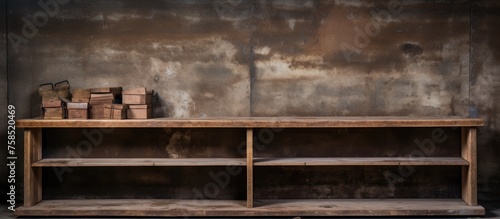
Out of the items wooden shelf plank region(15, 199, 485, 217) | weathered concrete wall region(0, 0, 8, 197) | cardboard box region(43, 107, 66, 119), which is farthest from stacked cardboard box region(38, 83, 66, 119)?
wooden shelf plank region(15, 199, 485, 217)

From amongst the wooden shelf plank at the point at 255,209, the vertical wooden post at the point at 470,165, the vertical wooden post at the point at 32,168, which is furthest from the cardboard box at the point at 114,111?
the vertical wooden post at the point at 470,165

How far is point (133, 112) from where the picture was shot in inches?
201

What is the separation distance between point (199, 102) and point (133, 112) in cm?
70

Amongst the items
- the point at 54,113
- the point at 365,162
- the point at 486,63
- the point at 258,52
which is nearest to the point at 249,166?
the point at 365,162

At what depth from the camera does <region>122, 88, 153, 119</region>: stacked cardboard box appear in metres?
5.11

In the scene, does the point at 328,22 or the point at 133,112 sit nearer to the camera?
the point at 133,112

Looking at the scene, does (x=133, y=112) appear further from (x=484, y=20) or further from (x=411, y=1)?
(x=484, y=20)

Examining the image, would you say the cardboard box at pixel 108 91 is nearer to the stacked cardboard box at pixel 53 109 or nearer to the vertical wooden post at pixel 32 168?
the stacked cardboard box at pixel 53 109

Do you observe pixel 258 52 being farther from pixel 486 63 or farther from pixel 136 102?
pixel 486 63

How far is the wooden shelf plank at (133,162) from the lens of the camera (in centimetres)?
507

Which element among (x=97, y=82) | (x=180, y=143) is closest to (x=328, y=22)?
(x=180, y=143)

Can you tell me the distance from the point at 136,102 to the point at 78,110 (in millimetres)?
526

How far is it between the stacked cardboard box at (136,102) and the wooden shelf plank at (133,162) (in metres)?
0.44

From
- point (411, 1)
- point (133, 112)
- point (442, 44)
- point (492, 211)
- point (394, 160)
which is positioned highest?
point (411, 1)
